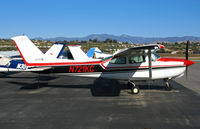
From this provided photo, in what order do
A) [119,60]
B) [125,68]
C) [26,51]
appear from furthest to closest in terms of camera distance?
[26,51]
[119,60]
[125,68]

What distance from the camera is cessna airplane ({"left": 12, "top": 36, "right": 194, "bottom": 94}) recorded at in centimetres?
1036

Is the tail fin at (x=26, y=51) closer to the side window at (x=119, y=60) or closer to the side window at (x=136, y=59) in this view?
the side window at (x=119, y=60)

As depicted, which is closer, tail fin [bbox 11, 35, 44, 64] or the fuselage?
the fuselage

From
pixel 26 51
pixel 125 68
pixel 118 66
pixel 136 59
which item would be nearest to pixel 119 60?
pixel 118 66

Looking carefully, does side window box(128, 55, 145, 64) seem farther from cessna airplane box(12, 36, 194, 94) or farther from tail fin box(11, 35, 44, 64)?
tail fin box(11, 35, 44, 64)

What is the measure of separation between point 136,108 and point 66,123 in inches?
123

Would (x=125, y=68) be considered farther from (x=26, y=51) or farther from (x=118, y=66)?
(x=26, y=51)

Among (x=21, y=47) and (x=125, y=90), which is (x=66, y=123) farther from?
(x=21, y=47)

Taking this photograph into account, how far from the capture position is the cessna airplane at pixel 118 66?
10356 mm

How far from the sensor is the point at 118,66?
1048 centimetres

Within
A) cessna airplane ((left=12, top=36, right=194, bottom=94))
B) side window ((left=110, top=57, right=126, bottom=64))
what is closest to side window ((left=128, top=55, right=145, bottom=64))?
cessna airplane ((left=12, top=36, right=194, bottom=94))

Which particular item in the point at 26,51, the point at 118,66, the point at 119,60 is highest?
the point at 26,51

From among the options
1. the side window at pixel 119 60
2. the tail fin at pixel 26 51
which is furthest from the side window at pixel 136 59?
the tail fin at pixel 26 51

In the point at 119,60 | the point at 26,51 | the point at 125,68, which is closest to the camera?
the point at 125,68
